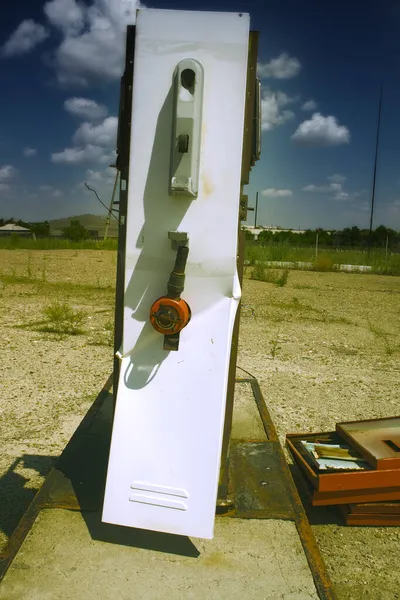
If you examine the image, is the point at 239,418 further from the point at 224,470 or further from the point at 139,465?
the point at 139,465

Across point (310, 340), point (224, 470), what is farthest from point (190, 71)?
point (310, 340)

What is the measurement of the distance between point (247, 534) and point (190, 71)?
1789 mm

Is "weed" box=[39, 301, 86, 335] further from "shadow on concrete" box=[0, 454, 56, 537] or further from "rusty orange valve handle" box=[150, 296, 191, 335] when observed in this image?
"rusty orange valve handle" box=[150, 296, 191, 335]

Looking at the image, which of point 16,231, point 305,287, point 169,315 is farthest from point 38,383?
point 16,231

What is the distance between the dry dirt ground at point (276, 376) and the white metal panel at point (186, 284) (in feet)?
3.64

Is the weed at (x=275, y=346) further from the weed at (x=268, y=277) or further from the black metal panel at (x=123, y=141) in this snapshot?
the weed at (x=268, y=277)

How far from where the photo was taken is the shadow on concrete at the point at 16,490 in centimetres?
286

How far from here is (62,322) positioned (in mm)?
7434

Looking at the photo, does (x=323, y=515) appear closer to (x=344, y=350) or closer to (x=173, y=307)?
(x=173, y=307)

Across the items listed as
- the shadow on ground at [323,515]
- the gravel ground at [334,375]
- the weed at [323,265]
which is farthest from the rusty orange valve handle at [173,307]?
the weed at [323,265]

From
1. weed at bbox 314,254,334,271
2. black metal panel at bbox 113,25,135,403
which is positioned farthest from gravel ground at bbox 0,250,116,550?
weed at bbox 314,254,334,271

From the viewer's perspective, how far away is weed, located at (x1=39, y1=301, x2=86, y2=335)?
6980mm

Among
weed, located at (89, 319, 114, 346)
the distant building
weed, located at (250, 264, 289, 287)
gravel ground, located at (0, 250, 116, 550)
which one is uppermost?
the distant building

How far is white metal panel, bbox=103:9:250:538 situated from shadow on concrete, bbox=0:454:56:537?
1.22 metres
